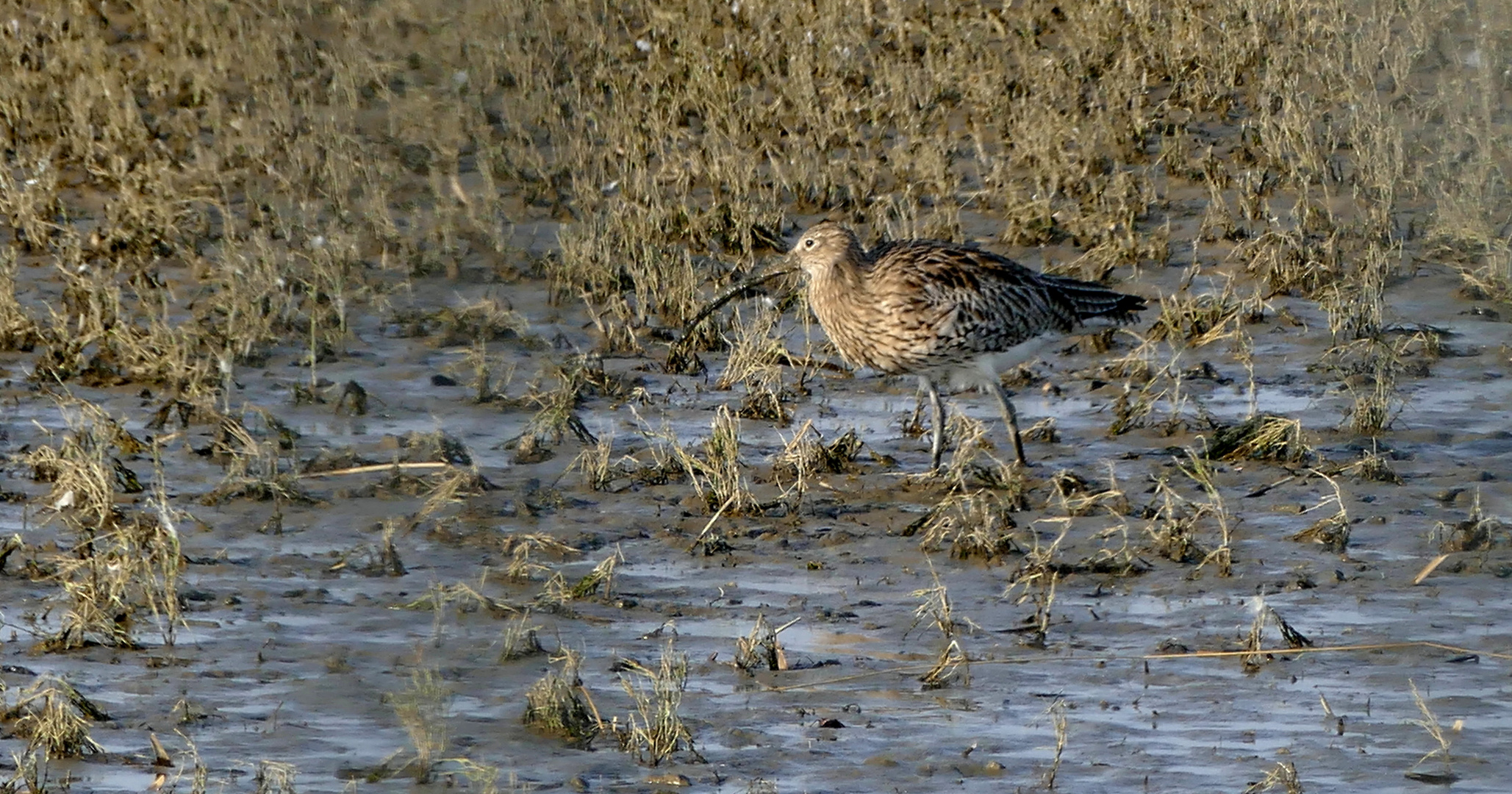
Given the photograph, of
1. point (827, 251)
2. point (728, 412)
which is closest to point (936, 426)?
point (728, 412)

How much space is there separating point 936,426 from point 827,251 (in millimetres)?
976

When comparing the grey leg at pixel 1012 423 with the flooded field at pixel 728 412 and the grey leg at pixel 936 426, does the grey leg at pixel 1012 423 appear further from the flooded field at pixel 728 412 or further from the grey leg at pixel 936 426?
the grey leg at pixel 936 426

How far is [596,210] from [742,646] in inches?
236

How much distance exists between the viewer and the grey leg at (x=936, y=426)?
28.1 ft

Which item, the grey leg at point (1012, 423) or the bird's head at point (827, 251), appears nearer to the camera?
the grey leg at point (1012, 423)

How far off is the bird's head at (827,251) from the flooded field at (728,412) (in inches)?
18.5

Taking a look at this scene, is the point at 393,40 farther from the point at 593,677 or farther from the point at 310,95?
the point at 593,677

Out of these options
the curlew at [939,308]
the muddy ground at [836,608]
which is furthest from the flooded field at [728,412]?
the curlew at [939,308]

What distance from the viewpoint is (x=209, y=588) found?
23.3 feet

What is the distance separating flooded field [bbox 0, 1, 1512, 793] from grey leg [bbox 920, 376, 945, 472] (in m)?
0.15

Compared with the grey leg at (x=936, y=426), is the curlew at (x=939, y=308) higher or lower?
higher

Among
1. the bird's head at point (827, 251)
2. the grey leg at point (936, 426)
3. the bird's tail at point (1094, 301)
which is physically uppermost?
the bird's head at point (827, 251)

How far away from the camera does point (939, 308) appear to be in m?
8.64

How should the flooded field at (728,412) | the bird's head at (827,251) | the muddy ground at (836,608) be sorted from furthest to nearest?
the bird's head at (827,251), the flooded field at (728,412), the muddy ground at (836,608)
